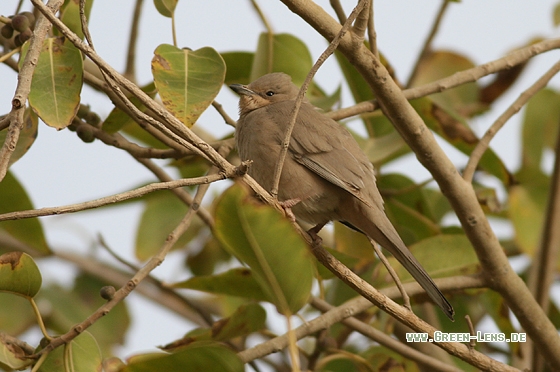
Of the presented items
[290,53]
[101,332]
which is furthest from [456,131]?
[101,332]

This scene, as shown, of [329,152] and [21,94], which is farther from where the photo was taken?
[329,152]

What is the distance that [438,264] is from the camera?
4668 millimetres

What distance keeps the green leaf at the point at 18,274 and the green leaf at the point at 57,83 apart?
2.10 ft

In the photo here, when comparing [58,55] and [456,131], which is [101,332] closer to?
[58,55]

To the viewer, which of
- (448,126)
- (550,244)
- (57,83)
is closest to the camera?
(57,83)

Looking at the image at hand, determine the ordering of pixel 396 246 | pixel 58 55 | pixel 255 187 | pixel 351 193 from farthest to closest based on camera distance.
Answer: pixel 351 193 < pixel 396 246 < pixel 58 55 < pixel 255 187

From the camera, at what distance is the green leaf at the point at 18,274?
3.11 metres

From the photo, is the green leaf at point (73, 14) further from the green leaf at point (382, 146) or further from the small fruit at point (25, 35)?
the green leaf at point (382, 146)

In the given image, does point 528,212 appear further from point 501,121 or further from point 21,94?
point 21,94

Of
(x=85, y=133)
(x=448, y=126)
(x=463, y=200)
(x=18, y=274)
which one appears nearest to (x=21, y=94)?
(x=18, y=274)

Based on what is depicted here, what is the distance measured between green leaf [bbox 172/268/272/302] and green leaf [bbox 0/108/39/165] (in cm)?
124

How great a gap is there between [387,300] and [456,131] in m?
2.08

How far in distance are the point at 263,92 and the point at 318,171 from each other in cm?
115

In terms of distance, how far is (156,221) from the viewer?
20.0ft
